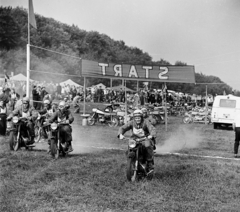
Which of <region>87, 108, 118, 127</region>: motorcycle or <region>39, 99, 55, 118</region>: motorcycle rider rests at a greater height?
<region>39, 99, 55, 118</region>: motorcycle rider

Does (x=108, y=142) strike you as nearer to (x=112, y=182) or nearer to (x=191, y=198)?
(x=112, y=182)

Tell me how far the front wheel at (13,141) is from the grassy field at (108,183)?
248 mm

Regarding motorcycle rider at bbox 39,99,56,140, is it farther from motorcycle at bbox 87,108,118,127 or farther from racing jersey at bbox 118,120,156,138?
motorcycle at bbox 87,108,118,127

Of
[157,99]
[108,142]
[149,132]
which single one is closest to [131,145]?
[149,132]

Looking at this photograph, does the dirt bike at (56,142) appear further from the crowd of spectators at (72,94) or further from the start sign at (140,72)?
the crowd of spectators at (72,94)

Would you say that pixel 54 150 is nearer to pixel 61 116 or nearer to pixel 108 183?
pixel 61 116

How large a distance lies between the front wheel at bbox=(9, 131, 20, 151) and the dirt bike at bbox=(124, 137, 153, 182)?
505 centimetres

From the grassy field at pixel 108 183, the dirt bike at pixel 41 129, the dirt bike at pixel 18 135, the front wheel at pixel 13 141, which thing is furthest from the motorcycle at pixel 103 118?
the front wheel at pixel 13 141

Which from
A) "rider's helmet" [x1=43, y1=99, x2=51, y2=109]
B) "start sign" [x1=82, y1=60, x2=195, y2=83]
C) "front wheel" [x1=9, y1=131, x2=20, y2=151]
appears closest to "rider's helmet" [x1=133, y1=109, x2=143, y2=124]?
"front wheel" [x1=9, y1=131, x2=20, y2=151]

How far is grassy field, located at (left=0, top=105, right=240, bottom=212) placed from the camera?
6.29 m

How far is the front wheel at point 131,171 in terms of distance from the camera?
311 inches

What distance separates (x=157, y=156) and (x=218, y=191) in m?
4.39

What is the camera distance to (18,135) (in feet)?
39.2

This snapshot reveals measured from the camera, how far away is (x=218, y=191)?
744 centimetres
